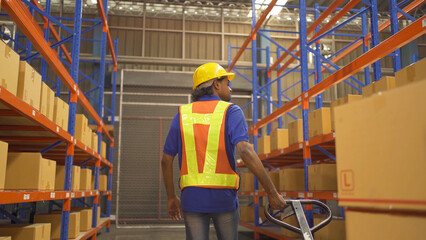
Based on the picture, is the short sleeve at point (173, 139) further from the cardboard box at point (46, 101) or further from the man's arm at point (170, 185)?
the cardboard box at point (46, 101)

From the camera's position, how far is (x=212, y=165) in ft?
8.74

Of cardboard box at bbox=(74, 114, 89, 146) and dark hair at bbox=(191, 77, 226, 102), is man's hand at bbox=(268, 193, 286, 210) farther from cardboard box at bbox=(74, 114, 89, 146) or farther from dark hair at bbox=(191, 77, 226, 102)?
cardboard box at bbox=(74, 114, 89, 146)

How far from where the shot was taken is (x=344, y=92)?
1612 cm

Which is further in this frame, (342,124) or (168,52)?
(168,52)

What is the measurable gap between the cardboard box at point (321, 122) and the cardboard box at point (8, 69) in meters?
3.78

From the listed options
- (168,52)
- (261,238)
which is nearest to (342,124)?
(261,238)

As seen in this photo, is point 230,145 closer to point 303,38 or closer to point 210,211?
point 210,211

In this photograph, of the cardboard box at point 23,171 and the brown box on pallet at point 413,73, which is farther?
the cardboard box at point 23,171

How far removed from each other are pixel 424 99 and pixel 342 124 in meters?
0.28

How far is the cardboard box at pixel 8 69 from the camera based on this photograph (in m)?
3.22

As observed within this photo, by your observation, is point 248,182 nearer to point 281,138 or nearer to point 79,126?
point 281,138

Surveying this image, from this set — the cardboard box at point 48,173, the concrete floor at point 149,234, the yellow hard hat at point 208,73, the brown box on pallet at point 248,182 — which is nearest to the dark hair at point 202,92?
the yellow hard hat at point 208,73

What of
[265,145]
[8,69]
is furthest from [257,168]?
[265,145]

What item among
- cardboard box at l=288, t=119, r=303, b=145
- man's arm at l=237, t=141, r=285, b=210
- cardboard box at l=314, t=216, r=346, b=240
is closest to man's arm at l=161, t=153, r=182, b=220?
man's arm at l=237, t=141, r=285, b=210
